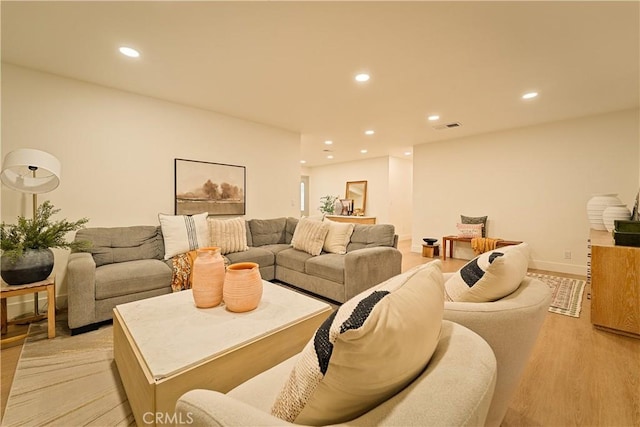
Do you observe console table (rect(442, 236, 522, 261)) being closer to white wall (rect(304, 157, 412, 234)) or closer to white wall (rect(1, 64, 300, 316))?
white wall (rect(304, 157, 412, 234))

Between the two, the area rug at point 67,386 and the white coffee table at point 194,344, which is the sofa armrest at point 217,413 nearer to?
the white coffee table at point 194,344

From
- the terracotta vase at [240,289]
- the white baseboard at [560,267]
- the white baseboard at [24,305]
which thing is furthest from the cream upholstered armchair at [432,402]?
the white baseboard at [560,267]

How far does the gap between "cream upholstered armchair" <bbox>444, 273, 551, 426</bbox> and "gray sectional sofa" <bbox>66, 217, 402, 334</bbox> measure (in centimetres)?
173

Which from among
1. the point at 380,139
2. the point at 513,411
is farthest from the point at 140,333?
the point at 380,139

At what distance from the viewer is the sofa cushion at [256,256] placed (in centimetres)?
313

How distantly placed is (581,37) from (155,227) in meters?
4.38

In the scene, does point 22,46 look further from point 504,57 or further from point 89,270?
point 504,57

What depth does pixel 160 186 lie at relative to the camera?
3430mm

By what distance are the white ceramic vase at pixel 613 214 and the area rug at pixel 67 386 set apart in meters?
4.59

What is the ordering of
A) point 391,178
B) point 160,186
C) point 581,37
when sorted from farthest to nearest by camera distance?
point 391,178 → point 160,186 → point 581,37

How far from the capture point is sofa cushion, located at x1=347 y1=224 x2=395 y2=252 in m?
3.18

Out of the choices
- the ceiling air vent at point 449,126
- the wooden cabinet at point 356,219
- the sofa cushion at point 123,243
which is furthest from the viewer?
the wooden cabinet at point 356,219

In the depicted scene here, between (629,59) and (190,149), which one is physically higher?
(629,59)

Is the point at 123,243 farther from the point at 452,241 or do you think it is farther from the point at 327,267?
the point at 452,241
